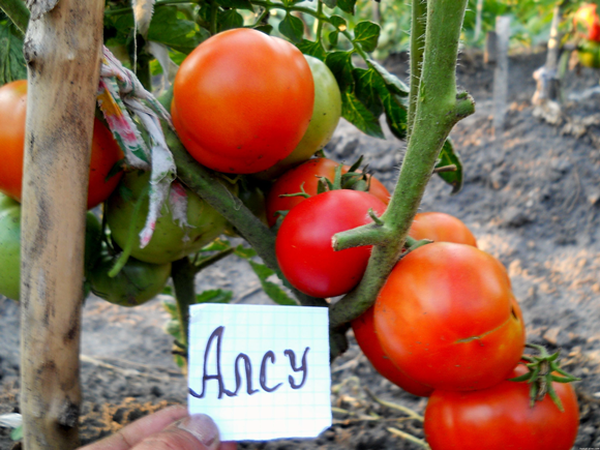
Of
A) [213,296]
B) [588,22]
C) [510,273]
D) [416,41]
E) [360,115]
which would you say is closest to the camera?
[416,41]

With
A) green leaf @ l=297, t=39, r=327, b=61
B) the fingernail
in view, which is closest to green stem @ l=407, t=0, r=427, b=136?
green leaf @ l=297, t=39, r=327, b=61

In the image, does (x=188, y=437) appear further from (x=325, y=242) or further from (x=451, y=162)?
(x=451, y=162)

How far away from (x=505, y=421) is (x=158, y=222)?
64 cm

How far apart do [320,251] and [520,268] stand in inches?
52.8

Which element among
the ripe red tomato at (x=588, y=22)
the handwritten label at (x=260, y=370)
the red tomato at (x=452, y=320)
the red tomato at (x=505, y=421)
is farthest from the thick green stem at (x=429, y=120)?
the ripe red tomato at (x=588, y=22)

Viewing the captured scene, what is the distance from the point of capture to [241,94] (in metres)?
0.69

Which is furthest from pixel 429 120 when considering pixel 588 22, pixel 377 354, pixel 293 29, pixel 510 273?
pixel 588 22

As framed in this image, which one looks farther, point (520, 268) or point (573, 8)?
point (573, 8)

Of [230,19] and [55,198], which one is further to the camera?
[230,19]

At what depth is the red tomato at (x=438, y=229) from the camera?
2.77 ft

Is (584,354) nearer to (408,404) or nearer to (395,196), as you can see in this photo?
(408,404)

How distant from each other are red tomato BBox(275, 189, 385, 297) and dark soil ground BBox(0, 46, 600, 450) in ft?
0.46

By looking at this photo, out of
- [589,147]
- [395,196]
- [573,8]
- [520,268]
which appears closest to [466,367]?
[395,196]

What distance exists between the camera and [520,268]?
5.91ft
